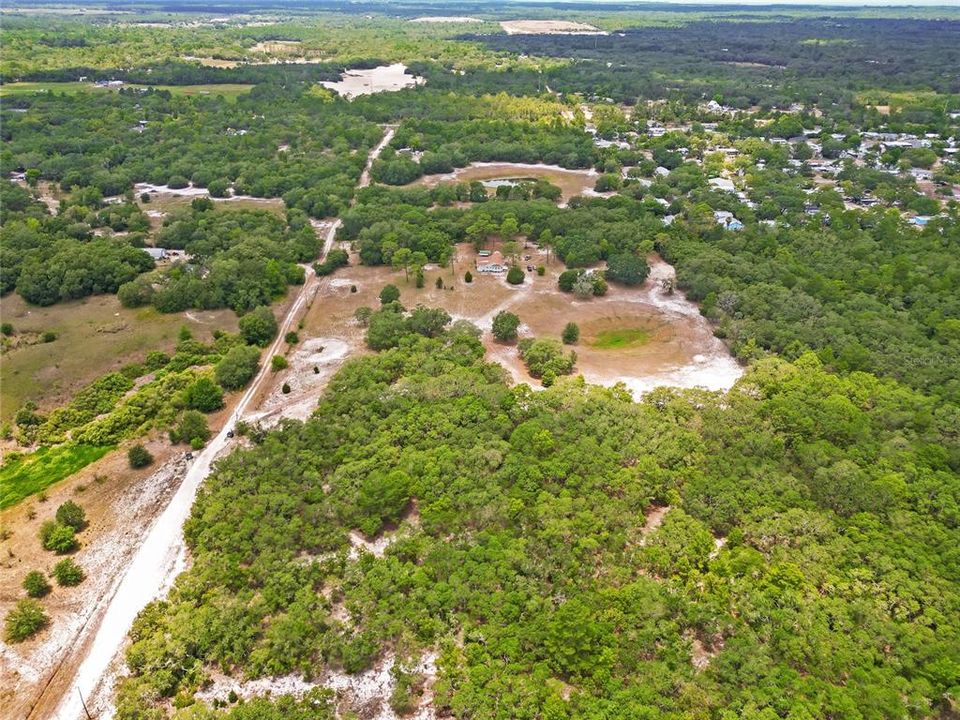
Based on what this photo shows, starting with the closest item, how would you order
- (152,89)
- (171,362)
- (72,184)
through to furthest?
(171,362) < (72,184) < (152,89)

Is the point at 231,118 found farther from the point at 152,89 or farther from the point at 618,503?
the point at 618,503

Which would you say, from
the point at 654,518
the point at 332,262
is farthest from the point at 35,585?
the point at 332,262

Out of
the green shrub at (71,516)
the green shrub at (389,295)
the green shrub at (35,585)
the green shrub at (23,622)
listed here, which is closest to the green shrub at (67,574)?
the green shrub at (35,585)

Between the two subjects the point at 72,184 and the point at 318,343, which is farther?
the point at 72,184

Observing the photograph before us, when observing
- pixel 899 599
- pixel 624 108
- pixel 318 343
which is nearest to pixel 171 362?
pixel 318 343

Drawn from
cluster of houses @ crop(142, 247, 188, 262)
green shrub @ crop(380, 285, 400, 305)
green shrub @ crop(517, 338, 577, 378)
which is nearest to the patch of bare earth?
green shrub @ crop(380, 285, 400, 305)

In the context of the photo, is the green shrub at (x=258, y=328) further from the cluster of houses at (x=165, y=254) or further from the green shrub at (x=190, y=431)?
the cluster of houses at (x=165, y=254)
